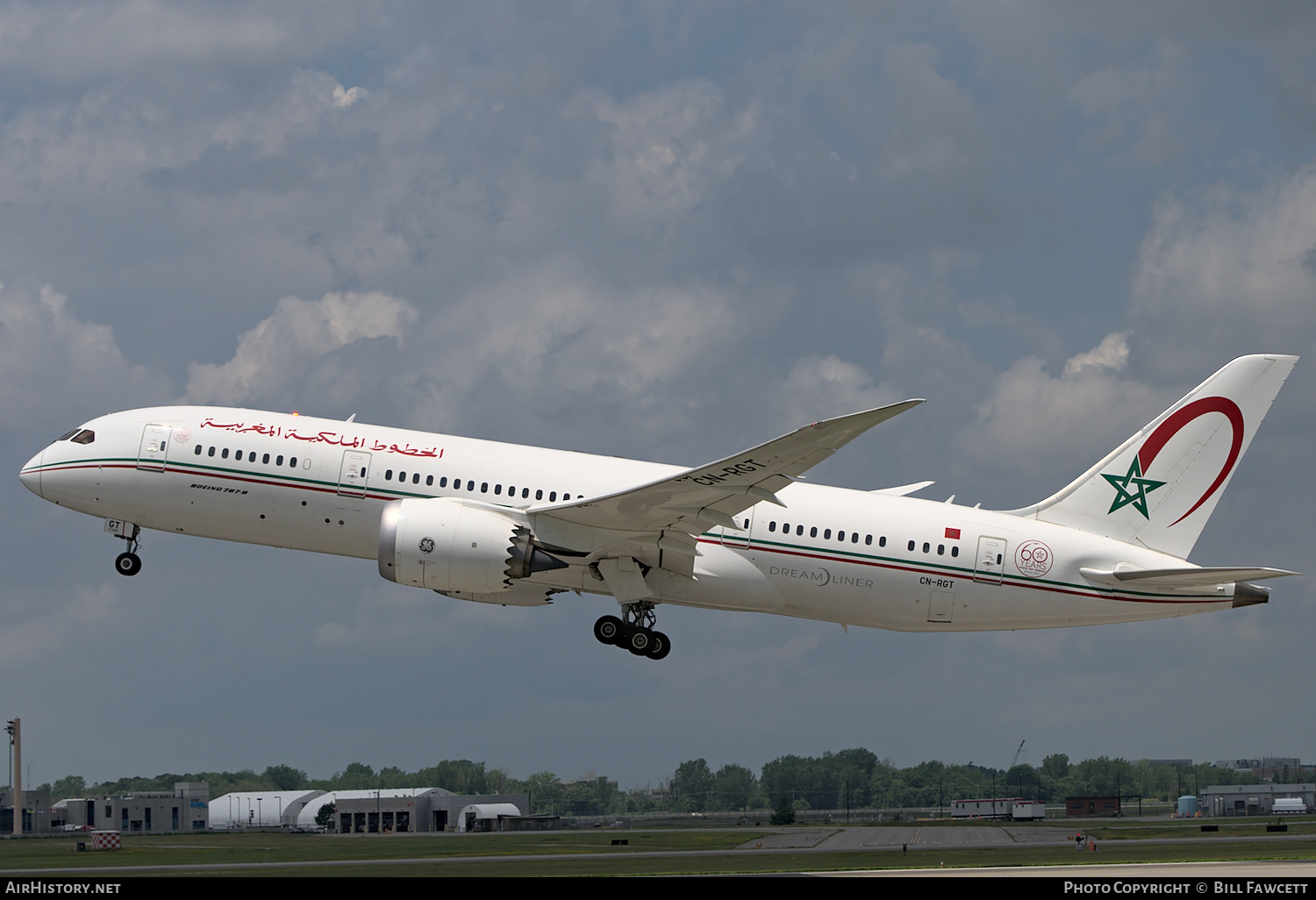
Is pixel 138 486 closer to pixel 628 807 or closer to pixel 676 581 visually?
pixel 676 581

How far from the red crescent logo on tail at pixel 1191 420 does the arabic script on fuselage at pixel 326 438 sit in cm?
2104

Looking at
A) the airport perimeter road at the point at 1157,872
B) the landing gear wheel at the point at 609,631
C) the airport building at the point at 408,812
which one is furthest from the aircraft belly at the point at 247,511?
the airport building at the point at 408,812

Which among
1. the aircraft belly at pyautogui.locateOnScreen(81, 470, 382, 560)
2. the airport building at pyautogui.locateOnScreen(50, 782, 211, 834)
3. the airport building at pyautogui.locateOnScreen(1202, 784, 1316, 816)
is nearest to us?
the aircraft belly at pyautogui.locateOnScreen(81, 470, 382, 560)

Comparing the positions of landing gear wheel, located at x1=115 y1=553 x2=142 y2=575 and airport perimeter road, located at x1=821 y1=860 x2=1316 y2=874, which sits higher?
landing gear wheel, located at x1=115 y1=553 x2=142 y2=575

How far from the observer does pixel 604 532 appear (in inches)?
1281

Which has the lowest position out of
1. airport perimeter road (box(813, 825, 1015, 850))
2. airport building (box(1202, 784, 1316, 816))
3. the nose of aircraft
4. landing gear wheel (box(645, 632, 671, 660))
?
airport building (box(1202, 784, 1316, 816))

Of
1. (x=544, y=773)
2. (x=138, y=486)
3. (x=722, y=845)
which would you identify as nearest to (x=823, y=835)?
(x=722, y=845)

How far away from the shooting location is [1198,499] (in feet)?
118

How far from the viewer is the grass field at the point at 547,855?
38.1m

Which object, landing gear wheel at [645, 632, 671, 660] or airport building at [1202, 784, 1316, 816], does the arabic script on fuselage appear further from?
airport building at [1202, 784, 1316, 816]

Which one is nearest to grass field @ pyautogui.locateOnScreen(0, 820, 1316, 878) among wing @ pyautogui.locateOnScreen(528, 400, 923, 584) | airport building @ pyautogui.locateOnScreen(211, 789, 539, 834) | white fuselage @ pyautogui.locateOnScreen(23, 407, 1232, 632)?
white fuselage @ pyautogui.locateOnScreen(23, 407, 1232, 632)

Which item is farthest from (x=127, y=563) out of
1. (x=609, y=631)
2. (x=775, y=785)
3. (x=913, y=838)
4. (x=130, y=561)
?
(x=775, y=785)

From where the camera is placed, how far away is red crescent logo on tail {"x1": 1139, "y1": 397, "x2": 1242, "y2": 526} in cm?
3656

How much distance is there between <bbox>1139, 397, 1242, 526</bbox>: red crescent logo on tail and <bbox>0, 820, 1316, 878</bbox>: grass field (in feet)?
43.1
